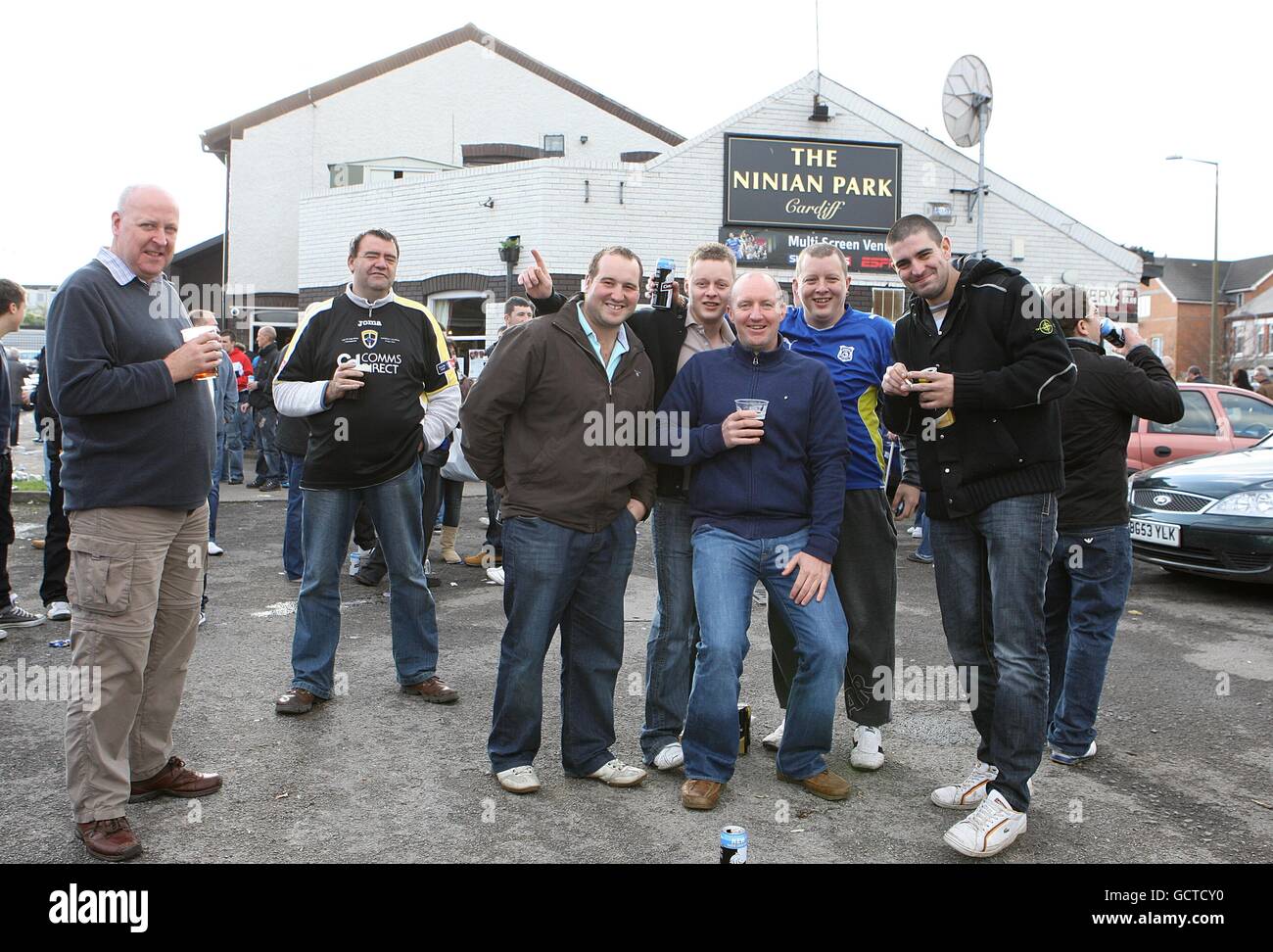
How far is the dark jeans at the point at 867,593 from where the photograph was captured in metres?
4.16

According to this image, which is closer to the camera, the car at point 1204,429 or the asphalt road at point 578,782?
the asphalt road at point 578,782

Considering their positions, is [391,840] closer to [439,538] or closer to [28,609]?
Result: [28,609]

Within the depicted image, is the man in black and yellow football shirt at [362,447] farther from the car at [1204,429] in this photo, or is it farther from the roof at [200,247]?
the roof at [200,247]

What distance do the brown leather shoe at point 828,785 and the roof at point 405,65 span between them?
2241 cm

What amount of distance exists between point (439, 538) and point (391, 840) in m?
6.67

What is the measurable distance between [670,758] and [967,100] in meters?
14.0

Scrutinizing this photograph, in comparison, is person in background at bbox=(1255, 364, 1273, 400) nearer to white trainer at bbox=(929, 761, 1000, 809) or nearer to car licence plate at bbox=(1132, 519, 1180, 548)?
car licence plate at bbox=(1132, 519, 1180, 548)

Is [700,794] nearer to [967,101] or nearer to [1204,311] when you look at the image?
[967,101]

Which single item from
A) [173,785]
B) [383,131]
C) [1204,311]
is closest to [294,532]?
[173,785]

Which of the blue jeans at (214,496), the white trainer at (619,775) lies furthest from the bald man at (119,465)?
the blue jeans at (214,496)

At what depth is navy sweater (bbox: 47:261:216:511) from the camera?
3385mm

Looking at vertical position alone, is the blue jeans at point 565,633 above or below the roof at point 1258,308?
below

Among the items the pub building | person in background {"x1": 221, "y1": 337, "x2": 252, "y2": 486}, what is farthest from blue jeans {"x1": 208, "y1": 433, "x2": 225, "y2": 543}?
the pub building
